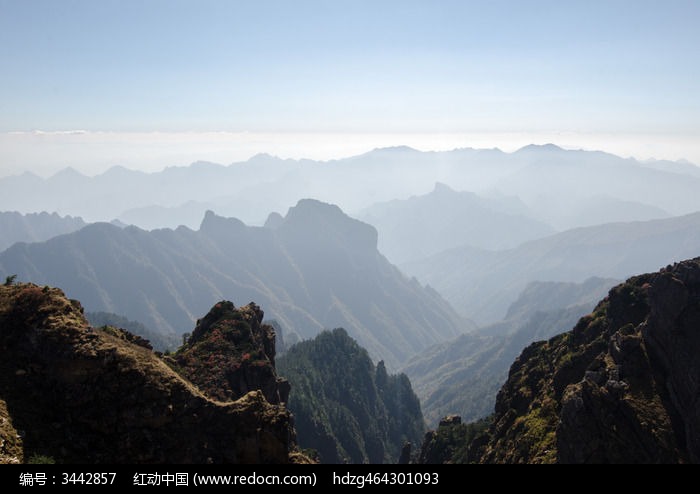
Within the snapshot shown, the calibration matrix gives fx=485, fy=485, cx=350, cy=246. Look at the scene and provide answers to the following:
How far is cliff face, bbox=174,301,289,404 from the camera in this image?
56906 millimetres

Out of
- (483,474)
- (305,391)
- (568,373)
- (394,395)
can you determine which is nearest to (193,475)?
(483,474)

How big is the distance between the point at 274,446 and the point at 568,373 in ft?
138

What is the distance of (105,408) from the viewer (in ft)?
104

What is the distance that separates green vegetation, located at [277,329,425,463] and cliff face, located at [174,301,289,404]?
6846 cm

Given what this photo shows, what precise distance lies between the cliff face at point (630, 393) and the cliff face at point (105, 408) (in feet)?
99.0

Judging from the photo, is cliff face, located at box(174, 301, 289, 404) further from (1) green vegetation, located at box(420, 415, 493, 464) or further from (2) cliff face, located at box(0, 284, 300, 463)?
(1) green vegetation, located at box(420, 415, 493, 464)

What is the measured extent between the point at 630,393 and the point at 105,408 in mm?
45832

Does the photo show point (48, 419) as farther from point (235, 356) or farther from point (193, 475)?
point (235, 356)

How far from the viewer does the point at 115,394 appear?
105ft

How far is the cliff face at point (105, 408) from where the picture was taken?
3038cm
